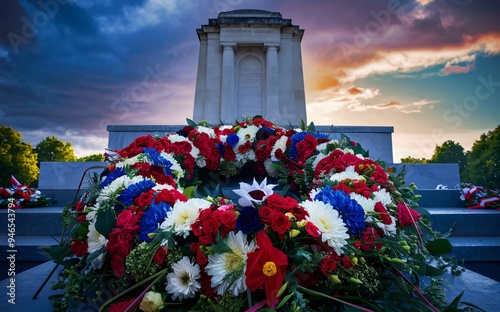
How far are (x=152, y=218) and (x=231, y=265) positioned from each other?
542 millimetres

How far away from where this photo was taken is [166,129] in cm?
707

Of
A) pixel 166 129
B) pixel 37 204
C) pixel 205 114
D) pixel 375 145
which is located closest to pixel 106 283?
pixel 37 204

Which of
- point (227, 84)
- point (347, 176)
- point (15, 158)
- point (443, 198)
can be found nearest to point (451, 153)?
point (227, 84)

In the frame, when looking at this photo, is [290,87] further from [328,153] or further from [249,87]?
[328,153]

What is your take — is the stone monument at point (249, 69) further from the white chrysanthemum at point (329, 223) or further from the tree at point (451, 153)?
the tree at point (451, 153)

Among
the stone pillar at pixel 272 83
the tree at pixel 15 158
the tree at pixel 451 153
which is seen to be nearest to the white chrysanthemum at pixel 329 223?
the stone pillar at pixel 272 83

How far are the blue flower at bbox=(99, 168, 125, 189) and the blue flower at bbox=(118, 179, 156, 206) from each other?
13.4 inches

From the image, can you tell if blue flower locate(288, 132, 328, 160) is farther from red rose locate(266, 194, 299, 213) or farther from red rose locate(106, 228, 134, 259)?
red rose locate(106, 228, 134, 259)

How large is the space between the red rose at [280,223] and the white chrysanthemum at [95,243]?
3.08 feet

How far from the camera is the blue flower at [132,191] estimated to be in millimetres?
1897

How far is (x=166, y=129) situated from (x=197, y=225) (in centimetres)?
598

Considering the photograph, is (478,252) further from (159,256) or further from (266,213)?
(159,256)

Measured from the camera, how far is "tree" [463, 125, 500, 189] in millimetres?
22453

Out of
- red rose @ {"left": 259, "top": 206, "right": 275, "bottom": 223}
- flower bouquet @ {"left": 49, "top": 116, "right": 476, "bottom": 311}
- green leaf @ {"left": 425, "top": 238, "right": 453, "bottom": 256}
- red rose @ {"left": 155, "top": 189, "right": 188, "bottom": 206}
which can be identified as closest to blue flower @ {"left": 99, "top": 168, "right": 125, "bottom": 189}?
flower bouquet @ {"left": 49, "top": 116, "right": 476, "bottom": 311}
